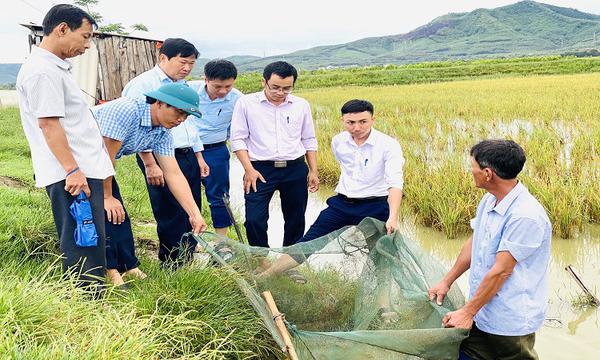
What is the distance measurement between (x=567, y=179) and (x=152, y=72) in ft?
13.1

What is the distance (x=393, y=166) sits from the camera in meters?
2.95

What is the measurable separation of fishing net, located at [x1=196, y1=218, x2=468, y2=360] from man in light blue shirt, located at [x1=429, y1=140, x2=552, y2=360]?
28cm

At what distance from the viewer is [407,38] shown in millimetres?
195250

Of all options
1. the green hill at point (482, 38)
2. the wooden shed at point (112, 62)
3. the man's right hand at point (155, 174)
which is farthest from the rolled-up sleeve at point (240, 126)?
the green hill at point (482, 38)

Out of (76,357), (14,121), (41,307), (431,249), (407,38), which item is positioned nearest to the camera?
(76,357)

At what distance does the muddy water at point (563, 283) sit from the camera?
2734 mm

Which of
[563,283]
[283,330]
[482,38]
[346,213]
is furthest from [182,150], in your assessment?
[482,38]

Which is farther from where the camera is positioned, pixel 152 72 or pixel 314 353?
pixel 152 72

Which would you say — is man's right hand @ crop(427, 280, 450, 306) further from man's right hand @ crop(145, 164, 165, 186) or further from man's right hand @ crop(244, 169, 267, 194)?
man's right hand @ crop(145, 164, 165, 186)

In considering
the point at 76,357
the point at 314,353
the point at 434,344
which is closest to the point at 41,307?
the point at 76,357

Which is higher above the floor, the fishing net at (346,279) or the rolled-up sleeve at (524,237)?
the rolled-up sleeve at (524,237)

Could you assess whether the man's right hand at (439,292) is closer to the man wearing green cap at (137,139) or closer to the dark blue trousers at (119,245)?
the man wearing green cap at (137,139)

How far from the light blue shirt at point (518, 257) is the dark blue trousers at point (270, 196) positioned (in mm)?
1658

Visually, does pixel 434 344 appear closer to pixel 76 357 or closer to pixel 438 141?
pixel 76 357
